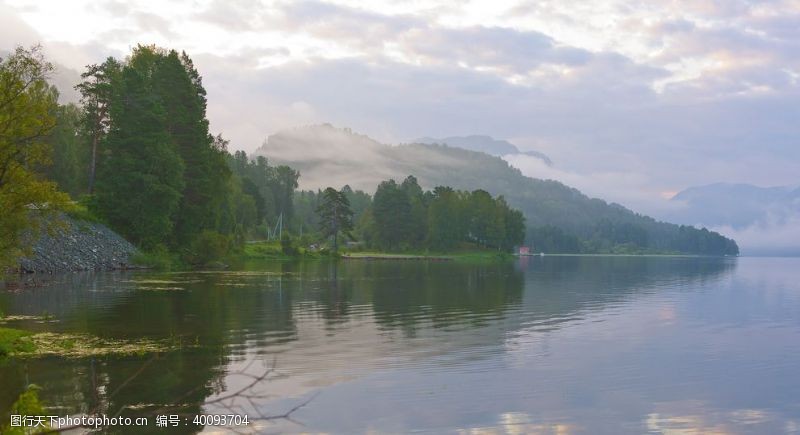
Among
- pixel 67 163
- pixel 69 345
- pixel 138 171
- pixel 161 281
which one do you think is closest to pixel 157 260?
pixel 138 171

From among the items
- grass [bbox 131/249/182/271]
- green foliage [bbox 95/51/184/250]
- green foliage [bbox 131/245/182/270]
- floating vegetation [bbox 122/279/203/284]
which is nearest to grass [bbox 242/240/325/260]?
green foliage [bbox 131/245/182/270]

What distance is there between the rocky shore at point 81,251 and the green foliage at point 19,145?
4016 cm

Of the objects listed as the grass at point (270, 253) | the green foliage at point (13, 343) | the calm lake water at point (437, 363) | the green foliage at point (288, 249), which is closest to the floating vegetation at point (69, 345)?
the green foliage at point (13, 343)

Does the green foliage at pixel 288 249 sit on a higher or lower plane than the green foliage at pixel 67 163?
lower

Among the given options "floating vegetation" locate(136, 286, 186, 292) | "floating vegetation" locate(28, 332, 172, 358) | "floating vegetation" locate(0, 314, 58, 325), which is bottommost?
"floating vegetation" locate(28, 332, 172, 358)

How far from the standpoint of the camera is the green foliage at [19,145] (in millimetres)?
30141

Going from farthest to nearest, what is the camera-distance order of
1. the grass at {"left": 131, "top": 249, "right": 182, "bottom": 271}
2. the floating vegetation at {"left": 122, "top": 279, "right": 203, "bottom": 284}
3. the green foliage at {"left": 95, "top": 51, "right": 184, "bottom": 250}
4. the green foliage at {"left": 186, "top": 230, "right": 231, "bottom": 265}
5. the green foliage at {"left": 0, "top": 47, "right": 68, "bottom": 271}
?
the green foliage at {"left": 186, "top": 230, "right": 231, "bottom": 265} < the green foliage at {"left": 95, "top": 51, "right": 184, "bottom": 250} < the grass at {"left": 131, "top": 249, "right": 182, "bottom": 271} < the floating vegetation at {"left": 122, "top": 279, "right": 203, "bottom": 284} < the green foliage at {"left": 0, "top": 47, "right": 68, "bottom": 271}

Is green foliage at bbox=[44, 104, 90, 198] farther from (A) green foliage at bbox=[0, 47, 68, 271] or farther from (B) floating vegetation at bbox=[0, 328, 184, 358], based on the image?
(B) floating vegetation at bbox=[0, 328, 184, 358]

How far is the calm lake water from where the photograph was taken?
1878 centimetres

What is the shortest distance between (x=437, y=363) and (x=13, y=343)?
16500mm

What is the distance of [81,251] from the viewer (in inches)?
3093

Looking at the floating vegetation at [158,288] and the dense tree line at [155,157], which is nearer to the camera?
the floating vegetation at [158,288]

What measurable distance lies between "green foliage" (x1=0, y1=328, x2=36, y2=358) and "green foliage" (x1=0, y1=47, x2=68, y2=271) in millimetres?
6165

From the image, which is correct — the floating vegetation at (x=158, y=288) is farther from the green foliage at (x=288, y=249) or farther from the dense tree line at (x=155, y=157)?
the green foliage at (x=288, y=249)
